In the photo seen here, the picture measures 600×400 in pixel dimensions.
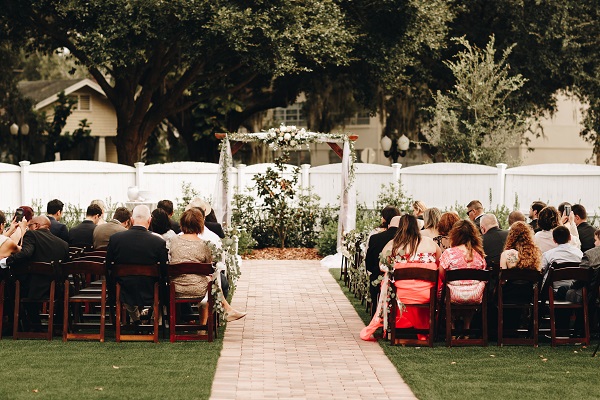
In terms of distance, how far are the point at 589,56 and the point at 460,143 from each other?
8038 mm

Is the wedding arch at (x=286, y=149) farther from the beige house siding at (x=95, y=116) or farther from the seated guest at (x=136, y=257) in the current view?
the beige house siding at (x=95, y=116)

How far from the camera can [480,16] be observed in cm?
3359

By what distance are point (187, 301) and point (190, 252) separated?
1.84ft

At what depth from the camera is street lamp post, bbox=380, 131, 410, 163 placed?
114ft

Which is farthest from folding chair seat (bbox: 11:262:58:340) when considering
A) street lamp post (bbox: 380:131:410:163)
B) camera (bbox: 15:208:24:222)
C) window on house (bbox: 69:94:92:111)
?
window on house (bbox: 69:94:92:111)

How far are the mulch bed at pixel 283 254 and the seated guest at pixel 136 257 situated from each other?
35.3ft

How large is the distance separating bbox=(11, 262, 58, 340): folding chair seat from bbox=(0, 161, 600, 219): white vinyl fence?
1205 centimetres

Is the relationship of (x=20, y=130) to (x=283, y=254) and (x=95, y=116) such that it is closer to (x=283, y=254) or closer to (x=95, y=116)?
(x=95, y=116)

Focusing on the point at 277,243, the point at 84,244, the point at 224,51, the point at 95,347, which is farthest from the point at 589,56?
the point at 95,347

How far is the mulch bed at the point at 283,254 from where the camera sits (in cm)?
2227

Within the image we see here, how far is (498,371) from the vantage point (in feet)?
32.1

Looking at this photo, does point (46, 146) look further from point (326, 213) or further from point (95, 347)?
point (95, 347)

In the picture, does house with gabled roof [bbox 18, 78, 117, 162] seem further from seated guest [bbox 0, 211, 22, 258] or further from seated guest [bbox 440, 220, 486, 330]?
seated guest [bbox 440, 220, 486, 330]

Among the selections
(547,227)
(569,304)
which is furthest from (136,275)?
(547,227)
